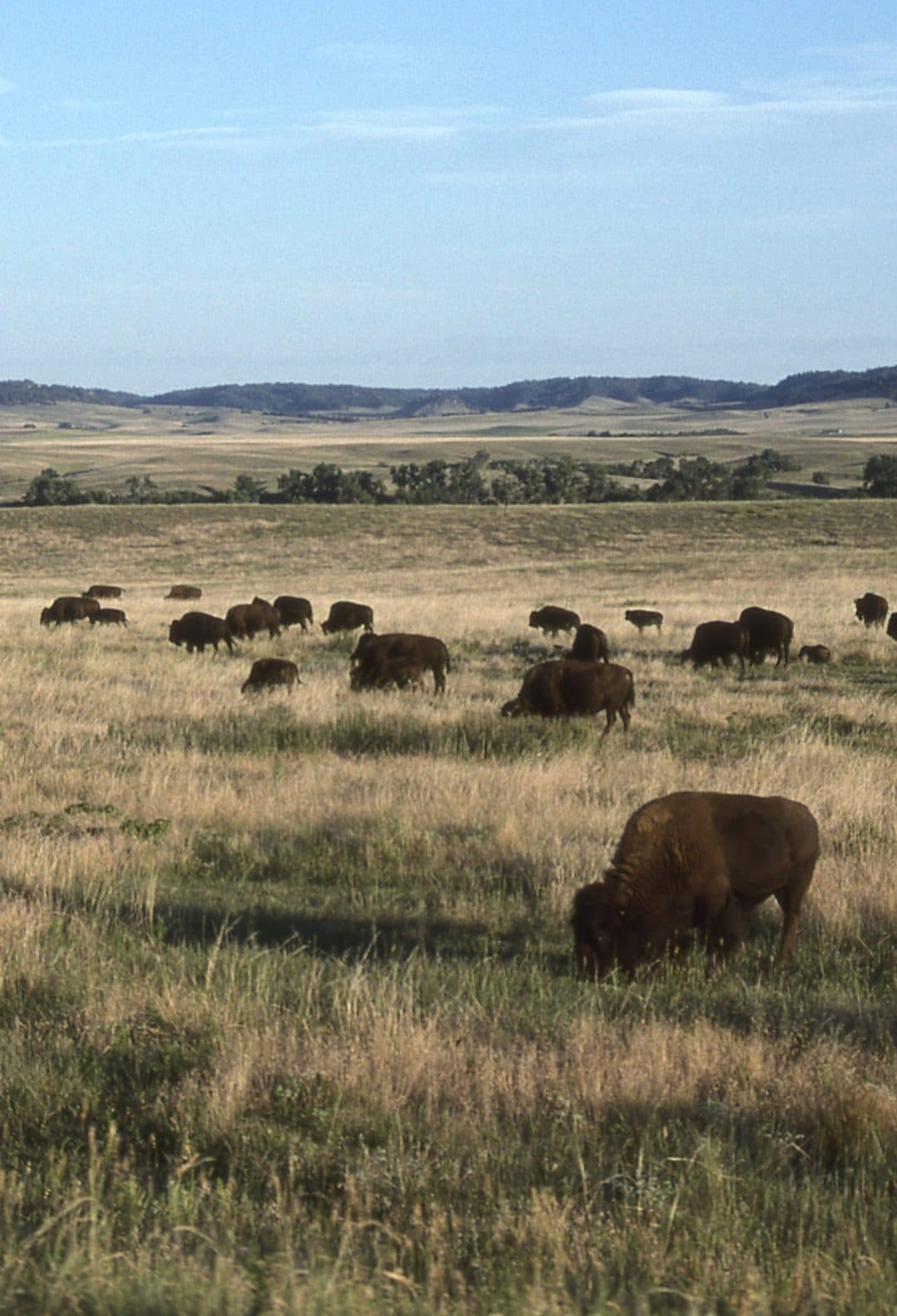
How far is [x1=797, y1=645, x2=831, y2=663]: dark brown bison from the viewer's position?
75.4 ft

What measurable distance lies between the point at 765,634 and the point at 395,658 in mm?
7017

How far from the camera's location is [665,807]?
23.3ft

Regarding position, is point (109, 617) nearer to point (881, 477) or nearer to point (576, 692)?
point (576, 692)

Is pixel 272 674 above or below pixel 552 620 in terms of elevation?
above

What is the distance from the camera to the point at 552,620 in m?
28.3

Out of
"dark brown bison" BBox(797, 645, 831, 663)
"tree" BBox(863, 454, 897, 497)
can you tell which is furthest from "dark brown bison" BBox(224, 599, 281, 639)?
"tree" BBox(863, 454, 897, 497)

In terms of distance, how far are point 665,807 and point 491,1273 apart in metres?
3.69

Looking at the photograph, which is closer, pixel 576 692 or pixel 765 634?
pixel 576 692

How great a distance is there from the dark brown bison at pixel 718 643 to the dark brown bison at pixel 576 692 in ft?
21.7

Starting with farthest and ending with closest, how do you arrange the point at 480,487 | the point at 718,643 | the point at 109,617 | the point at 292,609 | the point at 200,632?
the point at 480,487 → the point at 109,617 → the point at 292,609 → the point at 200,632 → the point at 718,643

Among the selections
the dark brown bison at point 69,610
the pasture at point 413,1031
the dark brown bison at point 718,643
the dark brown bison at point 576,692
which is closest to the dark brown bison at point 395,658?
the pasture at point 413,1031

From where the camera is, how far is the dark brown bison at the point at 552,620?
92.7ft

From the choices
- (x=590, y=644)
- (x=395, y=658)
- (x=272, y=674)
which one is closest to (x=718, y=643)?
(x=590, y=644)

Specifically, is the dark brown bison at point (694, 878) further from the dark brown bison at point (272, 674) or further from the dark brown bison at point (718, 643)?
the dark brown bison at point (718, 643)
